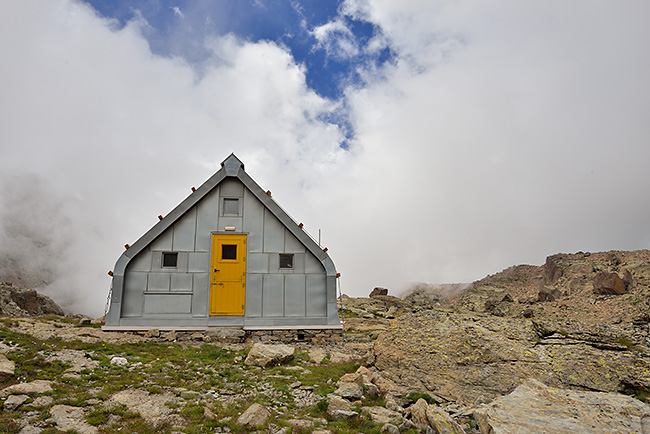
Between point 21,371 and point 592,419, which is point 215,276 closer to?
point 21,371

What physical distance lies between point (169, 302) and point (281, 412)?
974 cm

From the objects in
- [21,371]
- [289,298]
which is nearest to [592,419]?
[21,371]

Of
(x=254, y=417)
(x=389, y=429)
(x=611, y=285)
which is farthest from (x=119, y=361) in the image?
(x=611, y=285)

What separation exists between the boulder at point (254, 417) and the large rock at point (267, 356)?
13.6ft

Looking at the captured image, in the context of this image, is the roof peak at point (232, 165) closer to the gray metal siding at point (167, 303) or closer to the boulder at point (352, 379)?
the gray metal siding at point (167, 303)

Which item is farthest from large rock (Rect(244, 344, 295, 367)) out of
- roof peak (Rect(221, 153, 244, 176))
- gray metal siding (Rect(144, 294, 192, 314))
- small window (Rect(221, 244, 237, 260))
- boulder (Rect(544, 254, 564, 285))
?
boulder (Rect(544, 254, 564, 285))

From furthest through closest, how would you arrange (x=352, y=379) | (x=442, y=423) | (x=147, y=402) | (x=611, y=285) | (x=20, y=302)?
(x=611, y=285) < (x=20, y=302) < (x=352, y=379) < (x=147, y=402) < (x=442, y=423)

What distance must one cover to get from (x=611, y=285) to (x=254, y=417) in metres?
30.8

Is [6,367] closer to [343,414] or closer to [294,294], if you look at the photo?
[343,414]

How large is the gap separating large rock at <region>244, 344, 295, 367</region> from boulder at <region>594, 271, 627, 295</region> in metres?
27.1

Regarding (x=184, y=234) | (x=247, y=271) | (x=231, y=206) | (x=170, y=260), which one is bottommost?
(x=247, y=271)

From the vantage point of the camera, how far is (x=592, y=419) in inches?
217

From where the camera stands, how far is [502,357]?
330 inches

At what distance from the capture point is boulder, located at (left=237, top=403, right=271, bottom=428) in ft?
22.5
